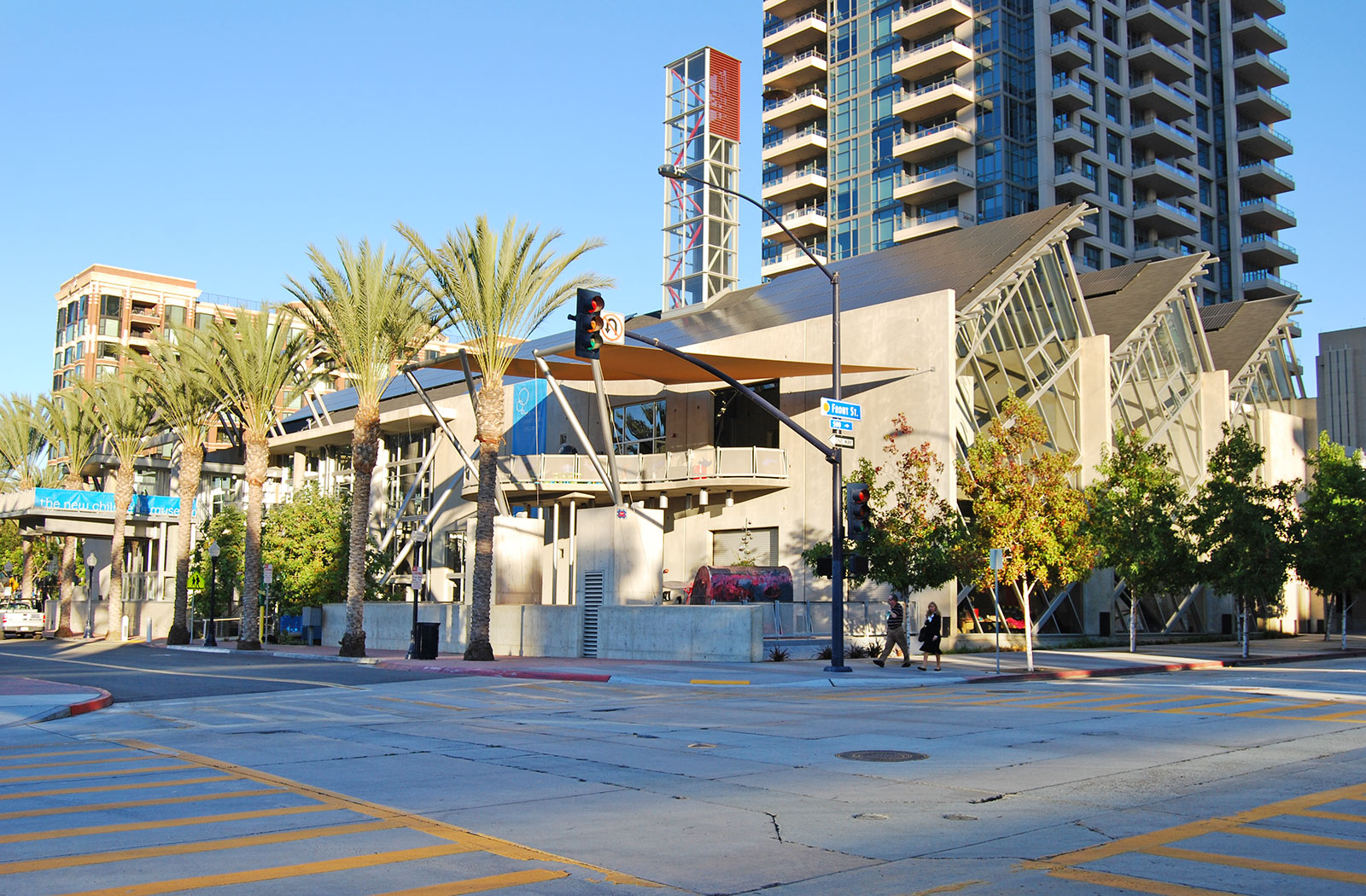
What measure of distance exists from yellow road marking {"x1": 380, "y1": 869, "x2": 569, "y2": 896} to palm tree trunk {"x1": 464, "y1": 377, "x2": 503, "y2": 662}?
81.1 ft

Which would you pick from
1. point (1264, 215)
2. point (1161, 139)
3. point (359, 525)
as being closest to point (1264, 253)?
point (1264, 215)

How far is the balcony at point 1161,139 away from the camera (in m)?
89.4

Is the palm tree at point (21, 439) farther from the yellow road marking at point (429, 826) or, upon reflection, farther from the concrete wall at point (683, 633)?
the yellow road marking at point (429, 826)

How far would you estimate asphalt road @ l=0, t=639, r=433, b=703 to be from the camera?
73.7 ft

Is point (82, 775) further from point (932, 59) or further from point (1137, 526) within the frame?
→ point (932, 59)

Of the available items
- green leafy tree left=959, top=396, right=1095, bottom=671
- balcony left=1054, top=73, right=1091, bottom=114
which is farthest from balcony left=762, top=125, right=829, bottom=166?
green leafy tree left=959, top=396, right=1095, bottom=671

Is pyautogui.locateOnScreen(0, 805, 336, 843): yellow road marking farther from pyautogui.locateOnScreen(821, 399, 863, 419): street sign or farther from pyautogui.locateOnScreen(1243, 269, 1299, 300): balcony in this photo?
pyautogui.locateOnScreen(1243, 269, 1299, 300): balcony

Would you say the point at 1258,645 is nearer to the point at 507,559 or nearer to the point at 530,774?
the point at 507,559

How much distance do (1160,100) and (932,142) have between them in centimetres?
2058

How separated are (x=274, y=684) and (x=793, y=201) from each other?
8186cm

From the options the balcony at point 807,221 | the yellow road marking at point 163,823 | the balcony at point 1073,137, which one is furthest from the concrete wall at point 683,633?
the balcony at point 807,221

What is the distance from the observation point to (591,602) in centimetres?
3334

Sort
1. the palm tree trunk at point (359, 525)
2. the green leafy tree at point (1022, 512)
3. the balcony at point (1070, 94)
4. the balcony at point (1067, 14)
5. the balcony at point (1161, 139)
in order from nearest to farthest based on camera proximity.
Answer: the green leafy tree at point (1022, 512)
the palm tree trunk at point (359, 525)
the balcony at point (1070, 94)
the balcony at point (1067, 14)
the balcony at point (1161, 139)

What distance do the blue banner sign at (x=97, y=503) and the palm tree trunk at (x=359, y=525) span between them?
51.1 feet
